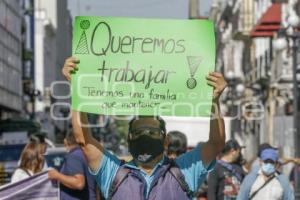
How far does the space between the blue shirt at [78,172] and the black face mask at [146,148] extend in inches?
138

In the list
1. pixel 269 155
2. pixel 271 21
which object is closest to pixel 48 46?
pixel 271 21

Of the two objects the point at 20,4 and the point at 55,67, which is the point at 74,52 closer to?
the point at 20,4

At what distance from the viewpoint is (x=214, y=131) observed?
583 cm

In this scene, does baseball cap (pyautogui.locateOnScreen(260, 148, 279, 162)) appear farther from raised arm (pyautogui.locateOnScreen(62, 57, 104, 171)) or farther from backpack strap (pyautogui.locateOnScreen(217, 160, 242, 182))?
raised arm (pyautogui.locateOnScreen(62, 57, 104, 171))

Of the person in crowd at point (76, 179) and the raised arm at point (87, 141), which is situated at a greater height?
the raised arm at point (87, 141)

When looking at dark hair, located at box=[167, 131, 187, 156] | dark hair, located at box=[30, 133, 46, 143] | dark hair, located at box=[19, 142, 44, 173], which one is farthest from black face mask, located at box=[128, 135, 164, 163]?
dark hair, located at box=[30, 133, 46, 143]

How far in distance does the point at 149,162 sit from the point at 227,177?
206 inches

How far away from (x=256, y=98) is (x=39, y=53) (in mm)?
45547

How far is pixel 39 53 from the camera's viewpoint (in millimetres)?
93125

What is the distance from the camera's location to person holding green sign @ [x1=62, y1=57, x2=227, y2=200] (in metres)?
5.55

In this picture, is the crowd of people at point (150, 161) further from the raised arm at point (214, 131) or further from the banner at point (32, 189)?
the banner at point (32, 189)

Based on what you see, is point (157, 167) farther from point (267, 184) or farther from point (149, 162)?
point (267, 184)

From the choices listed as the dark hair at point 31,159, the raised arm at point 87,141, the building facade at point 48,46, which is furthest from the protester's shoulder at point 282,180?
the building facade at point 48,46

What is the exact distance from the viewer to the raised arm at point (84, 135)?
579 centimetres
